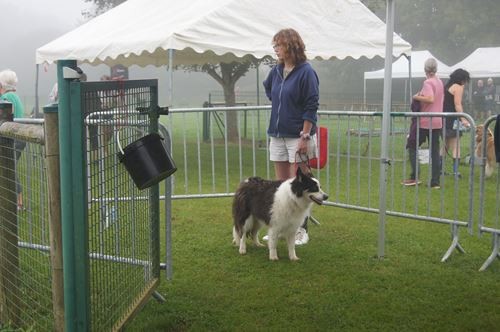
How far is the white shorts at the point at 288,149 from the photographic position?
5602 mm

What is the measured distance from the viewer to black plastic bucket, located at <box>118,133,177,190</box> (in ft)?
10.1

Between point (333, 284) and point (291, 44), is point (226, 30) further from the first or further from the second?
point (333, 284)

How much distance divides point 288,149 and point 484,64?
2384 centimetres

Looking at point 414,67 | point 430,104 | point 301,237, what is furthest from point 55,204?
point 414,67

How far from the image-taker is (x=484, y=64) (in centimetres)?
2670

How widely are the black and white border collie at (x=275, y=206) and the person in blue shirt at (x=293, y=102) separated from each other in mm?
327

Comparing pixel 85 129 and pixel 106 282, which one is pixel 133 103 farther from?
pixel 106 282

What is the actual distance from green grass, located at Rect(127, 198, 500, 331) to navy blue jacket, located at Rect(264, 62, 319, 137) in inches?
49.4

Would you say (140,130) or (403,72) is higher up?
(403,72)

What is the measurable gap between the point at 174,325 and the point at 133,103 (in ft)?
5.00

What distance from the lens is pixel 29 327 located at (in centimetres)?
358

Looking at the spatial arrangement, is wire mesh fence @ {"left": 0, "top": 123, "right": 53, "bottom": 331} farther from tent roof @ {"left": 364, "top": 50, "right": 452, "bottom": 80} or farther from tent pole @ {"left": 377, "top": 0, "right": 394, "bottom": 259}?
tent roof @ {"left": 364, "top": 50, "right": 452, "bottom": 80}

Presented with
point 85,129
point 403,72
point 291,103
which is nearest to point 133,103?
point 85,129

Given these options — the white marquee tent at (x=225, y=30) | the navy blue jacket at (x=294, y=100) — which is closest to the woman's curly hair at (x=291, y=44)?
the navy blue jacket at (x=294, y=100)
